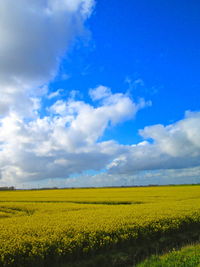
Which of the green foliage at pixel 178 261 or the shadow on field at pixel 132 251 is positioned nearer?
the green foliage at pixel 178 261

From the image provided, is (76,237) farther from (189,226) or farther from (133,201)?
(133,201)

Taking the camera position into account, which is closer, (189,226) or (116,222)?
(116,222)

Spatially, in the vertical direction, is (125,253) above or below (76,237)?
below

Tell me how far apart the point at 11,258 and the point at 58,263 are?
1891 mm

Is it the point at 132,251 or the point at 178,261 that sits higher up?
the point at 178,261

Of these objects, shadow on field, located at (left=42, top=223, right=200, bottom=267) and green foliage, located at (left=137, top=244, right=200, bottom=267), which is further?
shadow on field, located at (left=42, top=223, right=200, bottom=267)

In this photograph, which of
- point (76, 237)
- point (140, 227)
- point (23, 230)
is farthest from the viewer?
point (140, 227)

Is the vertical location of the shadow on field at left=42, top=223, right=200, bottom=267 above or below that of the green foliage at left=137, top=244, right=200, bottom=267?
below

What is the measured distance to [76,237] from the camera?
36.8 feet

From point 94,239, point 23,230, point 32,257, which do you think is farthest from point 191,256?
point 23,230

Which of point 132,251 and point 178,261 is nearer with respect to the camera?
point 178,261

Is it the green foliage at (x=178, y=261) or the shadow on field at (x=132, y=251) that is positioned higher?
the green foliage at (x=178, y=261)

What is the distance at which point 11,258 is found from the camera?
9.12 metres

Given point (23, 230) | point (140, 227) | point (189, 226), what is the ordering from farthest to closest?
point (189, 226)
point (140, 227)
point (23, 230)
